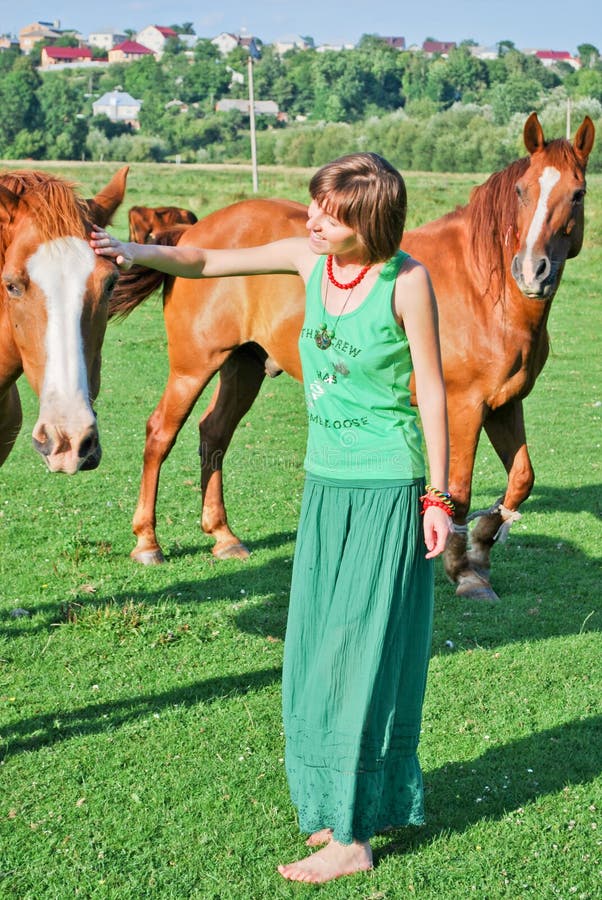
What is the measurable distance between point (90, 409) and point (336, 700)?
1265 mm

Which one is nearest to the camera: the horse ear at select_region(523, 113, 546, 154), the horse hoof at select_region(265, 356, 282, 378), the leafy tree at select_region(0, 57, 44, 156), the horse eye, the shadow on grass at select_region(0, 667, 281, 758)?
the horse eye

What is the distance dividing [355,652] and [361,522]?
43cm

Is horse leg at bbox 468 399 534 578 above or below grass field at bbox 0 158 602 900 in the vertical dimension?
above

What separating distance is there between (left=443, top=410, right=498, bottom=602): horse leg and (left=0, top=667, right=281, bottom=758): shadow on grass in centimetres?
161

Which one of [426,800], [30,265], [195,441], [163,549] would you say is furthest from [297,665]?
[195,441]

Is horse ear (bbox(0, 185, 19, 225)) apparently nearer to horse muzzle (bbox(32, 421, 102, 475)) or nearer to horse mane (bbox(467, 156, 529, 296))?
horse muzzle (bbox(32, 421, 102, 475))

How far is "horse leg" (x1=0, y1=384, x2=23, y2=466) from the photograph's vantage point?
15.1ft

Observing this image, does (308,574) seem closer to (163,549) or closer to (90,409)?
(90,409)

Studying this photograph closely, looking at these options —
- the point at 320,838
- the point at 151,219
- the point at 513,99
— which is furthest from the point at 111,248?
the point at 513,99

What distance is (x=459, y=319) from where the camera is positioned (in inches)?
229

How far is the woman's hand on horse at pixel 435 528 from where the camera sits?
3.07 metres

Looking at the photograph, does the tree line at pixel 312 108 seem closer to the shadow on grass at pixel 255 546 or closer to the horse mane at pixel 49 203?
the shadow on grass at pixel 255 546

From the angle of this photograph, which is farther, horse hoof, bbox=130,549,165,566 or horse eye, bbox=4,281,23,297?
horse hoof, bbox=130,549,165,566

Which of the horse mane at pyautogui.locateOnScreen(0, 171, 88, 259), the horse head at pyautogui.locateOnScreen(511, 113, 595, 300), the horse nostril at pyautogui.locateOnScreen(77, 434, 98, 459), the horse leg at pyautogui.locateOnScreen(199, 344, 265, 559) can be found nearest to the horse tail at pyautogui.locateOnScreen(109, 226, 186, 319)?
the horse leg at pyautogui.locateOnScreen(199, 344, 265, 559)
